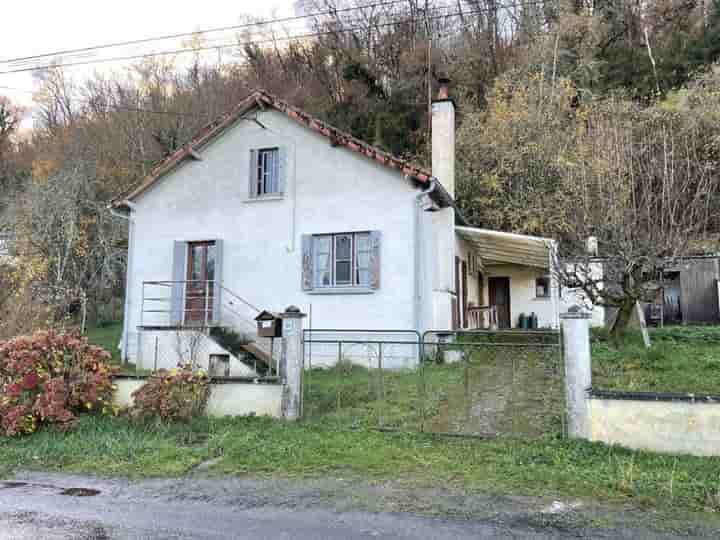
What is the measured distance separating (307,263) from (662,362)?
26.8 ft

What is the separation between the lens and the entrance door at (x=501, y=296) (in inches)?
899

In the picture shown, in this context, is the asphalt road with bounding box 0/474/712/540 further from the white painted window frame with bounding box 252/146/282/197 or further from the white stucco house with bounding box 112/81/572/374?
the white painted window frame with bounding box 252/146/282/197

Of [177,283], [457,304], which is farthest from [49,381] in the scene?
[457,304]

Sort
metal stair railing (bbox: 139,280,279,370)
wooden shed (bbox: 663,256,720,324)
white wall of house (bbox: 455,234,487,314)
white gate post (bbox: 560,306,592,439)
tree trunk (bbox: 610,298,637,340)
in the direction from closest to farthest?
1. white gate post (bbox: 560,306,592,439)
2. tree trunk (bbox: 610,298,637,340)
3. metal stair railing (bbox: 139,280,279,370)
4. white wall of house (bbox: 455,234,487,314)
5. wooden shed (bbox: 663,256,720,324)

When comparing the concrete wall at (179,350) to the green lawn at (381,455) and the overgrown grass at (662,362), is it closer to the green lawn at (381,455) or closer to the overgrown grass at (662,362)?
the green lawn at (381,455)

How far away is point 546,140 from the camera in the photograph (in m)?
20.9

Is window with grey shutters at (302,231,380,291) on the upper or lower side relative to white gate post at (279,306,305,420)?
upper

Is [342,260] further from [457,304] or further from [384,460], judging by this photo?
[384,460]

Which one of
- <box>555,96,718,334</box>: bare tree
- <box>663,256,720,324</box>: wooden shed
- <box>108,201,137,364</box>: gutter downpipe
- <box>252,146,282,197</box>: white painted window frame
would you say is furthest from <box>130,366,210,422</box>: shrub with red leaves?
<box>663,256,720,324</box>: wooden shed

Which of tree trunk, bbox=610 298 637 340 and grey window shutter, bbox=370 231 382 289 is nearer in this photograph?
tree trunk, bbox=610 298 637 340

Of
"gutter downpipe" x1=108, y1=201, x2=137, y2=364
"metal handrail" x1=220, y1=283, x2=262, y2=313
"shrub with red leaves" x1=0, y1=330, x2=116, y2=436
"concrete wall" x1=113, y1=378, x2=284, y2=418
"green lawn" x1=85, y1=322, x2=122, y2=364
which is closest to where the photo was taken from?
"shrub with red leaves" x1=0, y1=330, x2=116, y2=436

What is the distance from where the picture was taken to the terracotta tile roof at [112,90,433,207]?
12.3 meters

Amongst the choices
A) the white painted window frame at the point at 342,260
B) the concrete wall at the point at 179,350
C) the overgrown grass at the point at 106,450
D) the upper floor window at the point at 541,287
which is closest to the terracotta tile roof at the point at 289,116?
the white painted window frame at the point at 342,260

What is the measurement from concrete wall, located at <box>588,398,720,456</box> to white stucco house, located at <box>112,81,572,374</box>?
6043 mm
